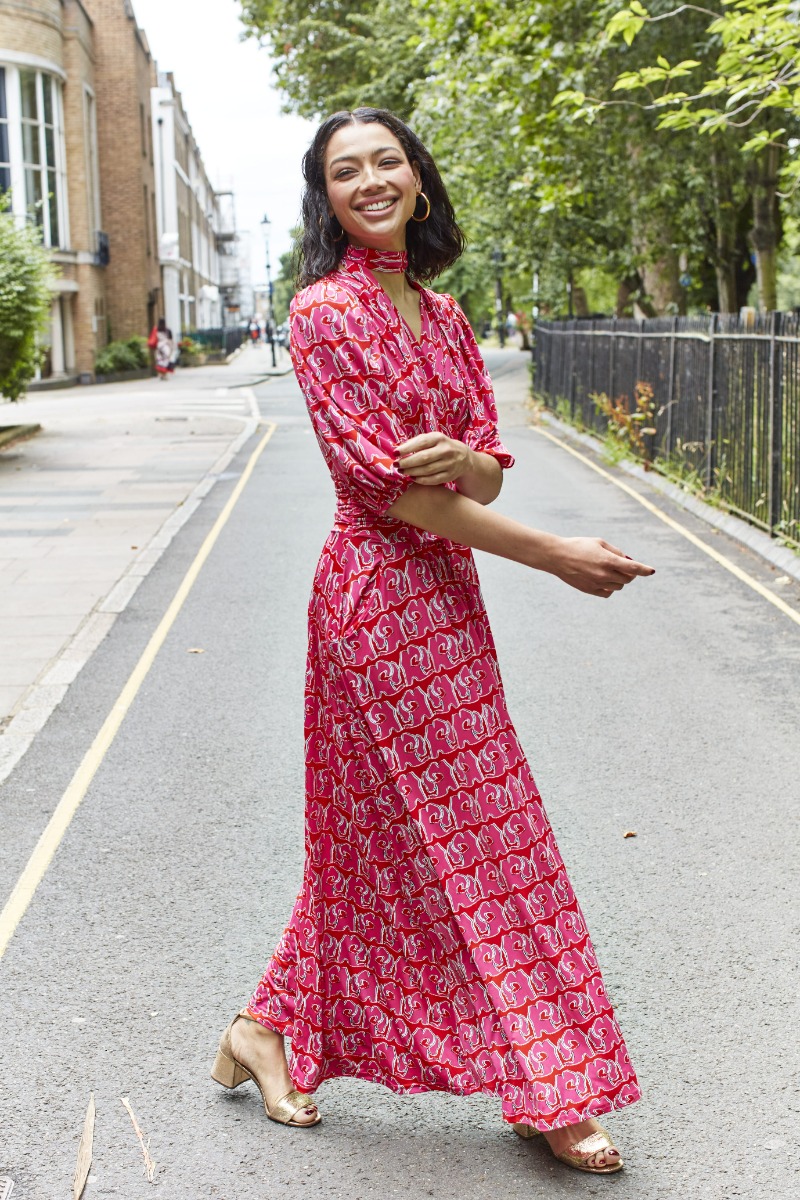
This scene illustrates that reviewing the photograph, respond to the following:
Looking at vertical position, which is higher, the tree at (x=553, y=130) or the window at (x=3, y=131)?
the window at (x=3, y=131)

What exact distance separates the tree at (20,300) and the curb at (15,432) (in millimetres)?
1077

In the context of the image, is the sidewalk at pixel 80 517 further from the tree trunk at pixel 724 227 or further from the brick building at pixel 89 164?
the brick building at pixel 89 164

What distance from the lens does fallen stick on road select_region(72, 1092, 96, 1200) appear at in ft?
9.66

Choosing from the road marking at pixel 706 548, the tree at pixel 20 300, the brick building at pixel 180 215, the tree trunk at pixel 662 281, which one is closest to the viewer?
the road marking at pixel 706 548

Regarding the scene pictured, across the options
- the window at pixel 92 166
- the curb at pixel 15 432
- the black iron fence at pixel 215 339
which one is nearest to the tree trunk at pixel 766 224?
the curb at pixel 15 432

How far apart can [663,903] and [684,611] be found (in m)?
4.86

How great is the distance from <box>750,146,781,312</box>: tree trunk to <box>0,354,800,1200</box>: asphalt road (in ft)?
43.8

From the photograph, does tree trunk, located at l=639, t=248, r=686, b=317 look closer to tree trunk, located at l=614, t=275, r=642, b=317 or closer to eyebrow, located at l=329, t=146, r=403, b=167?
tree trunk, located at l=614, t=275, r=642, b=317

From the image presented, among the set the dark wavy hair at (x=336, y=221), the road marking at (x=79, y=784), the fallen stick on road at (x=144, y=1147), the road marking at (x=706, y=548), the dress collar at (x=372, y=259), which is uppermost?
the dark wavy hair at (x=336, y=221)

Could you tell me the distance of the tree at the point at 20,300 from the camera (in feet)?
64.5


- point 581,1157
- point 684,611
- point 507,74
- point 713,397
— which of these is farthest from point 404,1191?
point 507,74

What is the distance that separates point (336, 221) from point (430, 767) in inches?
42.8

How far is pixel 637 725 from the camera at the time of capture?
6.52 m

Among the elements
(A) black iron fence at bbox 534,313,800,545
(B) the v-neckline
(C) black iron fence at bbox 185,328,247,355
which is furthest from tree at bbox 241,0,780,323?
(C) black iron fence at bbox 185,328,247,355
